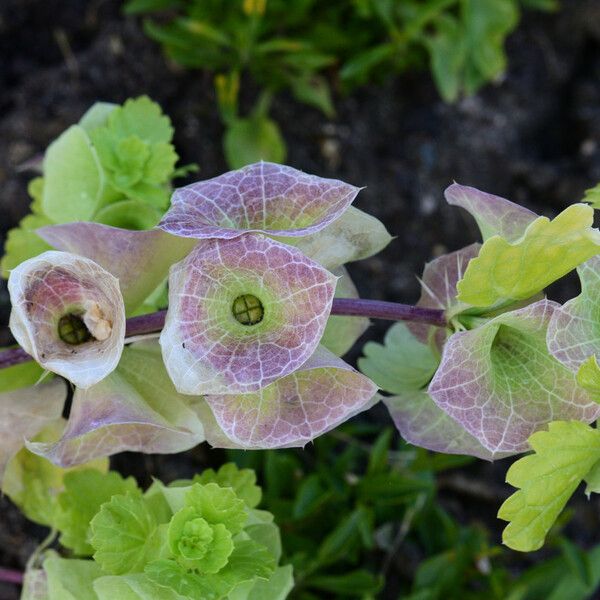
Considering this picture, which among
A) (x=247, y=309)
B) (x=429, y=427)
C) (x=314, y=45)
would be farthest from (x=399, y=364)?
(x=314, y=45)

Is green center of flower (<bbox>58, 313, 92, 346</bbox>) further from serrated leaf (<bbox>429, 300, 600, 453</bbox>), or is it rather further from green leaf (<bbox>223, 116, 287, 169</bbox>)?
green leaf (<bbox>223, 116, 287, 169</bbox>)

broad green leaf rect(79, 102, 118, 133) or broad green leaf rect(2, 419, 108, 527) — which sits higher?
broad green leaf rect(79, 102, 118, 133)

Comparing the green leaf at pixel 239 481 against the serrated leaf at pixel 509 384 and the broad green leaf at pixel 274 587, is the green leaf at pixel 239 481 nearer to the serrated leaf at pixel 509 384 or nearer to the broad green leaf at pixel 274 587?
the broad green leaf at pixel 274 587

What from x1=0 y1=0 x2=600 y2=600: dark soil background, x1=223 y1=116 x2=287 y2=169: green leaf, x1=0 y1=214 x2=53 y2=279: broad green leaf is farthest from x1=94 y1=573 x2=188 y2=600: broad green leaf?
x1=223 y1=116 x2=287 y2=169: green leaf

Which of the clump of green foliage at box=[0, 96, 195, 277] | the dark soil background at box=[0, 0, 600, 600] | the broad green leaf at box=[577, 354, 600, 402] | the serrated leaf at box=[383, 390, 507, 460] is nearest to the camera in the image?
the broad green leaf at box=[577, 354, 600, 402]

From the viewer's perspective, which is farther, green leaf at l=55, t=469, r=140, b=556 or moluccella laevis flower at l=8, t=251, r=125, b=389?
green leaf at l=55, t=469, r=140, b=556

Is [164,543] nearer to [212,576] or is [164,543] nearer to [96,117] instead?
[212,576]

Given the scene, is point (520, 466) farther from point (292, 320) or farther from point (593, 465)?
point (292, 320)
